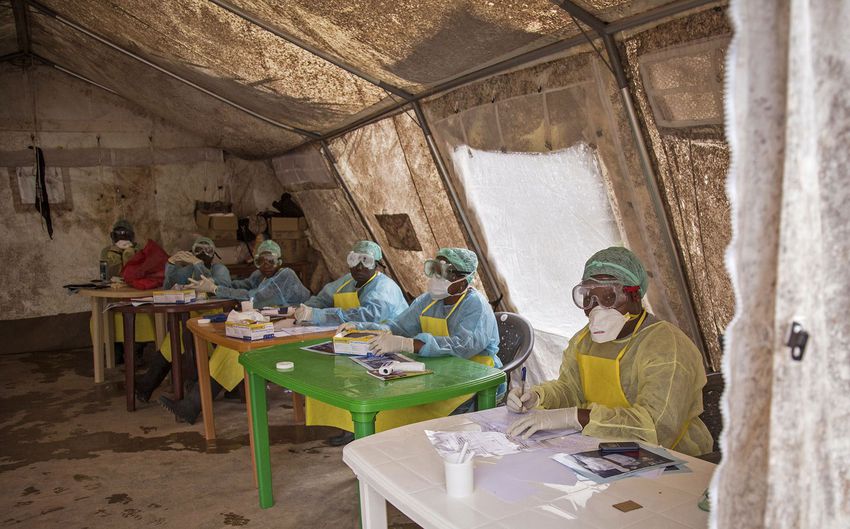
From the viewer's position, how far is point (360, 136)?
5.96m

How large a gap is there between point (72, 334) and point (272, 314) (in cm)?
531

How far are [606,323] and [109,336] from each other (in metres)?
6.07

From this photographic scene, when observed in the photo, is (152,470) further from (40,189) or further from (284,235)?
(40,189)

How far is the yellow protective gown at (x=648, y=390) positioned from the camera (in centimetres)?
217

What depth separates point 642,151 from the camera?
3006mm

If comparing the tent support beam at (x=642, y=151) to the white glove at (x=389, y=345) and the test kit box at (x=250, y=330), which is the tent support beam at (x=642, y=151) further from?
the test kit box at (x=250, y=330)

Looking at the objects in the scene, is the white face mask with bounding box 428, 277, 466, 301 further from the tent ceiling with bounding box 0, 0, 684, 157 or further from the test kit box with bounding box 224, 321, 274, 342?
the tent ceiling with bounding box 0, 0, 684, 157

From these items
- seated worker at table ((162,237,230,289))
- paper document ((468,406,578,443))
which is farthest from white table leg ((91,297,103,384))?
paper document ((468,406,578,443))

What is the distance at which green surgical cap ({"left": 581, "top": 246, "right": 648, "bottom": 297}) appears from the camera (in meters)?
2.52

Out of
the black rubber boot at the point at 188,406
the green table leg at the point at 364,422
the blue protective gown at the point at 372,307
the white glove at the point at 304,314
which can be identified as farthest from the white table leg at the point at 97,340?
the green table leg at the point at 364,422

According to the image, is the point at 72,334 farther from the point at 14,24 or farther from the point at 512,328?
the point at 512,328

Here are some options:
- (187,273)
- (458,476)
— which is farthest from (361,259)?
(458,476)

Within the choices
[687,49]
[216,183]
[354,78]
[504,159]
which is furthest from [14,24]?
[687,49]

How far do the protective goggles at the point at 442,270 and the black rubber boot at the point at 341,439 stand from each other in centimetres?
146
